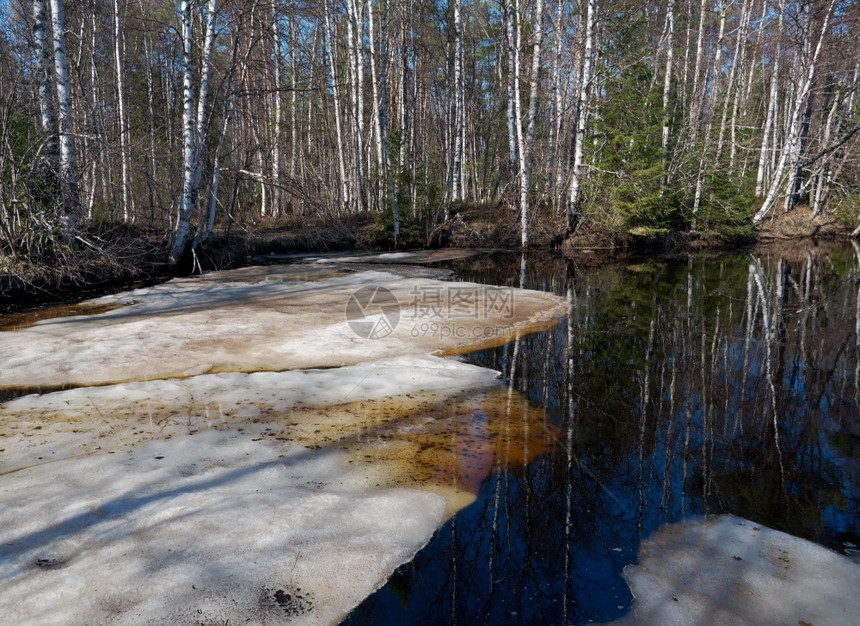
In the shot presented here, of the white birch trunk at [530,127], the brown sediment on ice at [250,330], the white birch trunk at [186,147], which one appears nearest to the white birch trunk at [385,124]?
the white birch trunk at [530,127]

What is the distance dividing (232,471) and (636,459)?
3.10 meters

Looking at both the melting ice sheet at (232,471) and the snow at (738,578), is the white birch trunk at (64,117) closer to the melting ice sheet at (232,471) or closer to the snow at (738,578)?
the melting ice sheet at (232,471)

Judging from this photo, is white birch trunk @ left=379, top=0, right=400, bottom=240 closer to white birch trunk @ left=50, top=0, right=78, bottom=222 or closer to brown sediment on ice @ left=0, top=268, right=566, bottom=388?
brown sediment on ice @ left=0, top=268, right=566, bottom=388

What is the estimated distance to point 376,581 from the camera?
3.02 metres

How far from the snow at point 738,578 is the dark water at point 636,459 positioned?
0.43 ft

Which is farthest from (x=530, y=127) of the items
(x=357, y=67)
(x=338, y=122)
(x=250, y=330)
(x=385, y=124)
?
(x=250, y=330)

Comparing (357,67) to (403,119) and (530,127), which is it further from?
(530,127)

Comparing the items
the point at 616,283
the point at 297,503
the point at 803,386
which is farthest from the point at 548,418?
the point at 616,283

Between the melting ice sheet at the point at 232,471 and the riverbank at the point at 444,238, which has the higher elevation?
the riverbank at the point at 444,238

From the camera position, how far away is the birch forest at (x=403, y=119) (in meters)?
13.2

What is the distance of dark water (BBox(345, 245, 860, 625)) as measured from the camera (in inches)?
121

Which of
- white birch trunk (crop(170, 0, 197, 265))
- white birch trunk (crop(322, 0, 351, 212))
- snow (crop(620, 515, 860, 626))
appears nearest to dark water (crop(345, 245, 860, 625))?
snow (crop(620, 515, 860, 626))

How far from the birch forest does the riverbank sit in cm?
38

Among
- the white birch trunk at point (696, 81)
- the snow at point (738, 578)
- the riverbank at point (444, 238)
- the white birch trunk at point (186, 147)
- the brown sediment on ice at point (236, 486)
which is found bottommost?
the snow at point (738, 578)
